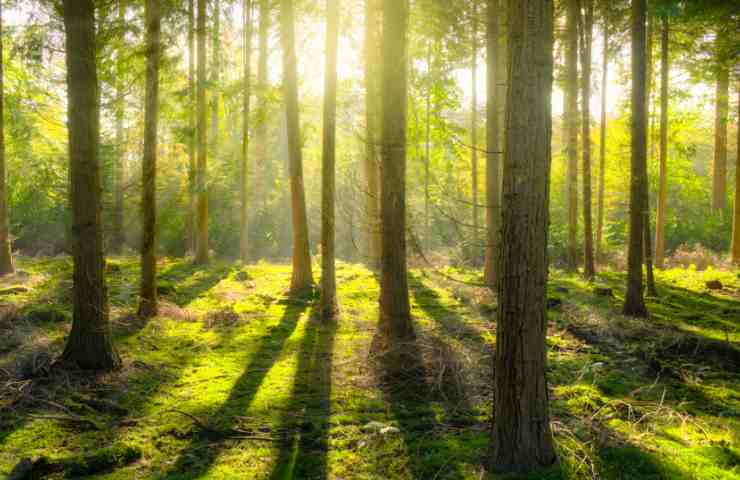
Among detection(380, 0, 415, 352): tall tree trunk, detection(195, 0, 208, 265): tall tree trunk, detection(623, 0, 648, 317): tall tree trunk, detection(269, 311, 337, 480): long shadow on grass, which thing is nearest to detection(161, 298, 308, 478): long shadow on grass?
detection(269, 311, 337, 480): long shadow on grass

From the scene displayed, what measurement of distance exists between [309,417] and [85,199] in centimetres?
404

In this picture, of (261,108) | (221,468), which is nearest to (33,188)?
(261,108)

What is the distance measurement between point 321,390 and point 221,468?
238 cm

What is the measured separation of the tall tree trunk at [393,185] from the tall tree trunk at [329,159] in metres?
3.07

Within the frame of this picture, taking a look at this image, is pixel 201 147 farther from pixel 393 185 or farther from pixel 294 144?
pixel 393 185

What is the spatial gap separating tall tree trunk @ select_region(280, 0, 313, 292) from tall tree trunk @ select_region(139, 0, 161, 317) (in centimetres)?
343

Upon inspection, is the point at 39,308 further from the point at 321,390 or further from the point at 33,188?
the point at 33,188

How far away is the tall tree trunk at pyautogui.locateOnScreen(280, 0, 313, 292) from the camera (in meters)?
12.7

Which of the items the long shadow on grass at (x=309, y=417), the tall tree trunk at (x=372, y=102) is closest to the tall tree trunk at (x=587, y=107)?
the tall tree trunk at (x=372, y=102)

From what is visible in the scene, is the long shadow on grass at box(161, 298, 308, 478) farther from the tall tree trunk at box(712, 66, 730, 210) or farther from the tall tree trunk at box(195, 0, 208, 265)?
the tall tree trunk at box(712, 66, 730, 210)

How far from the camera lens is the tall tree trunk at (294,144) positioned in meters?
12.7

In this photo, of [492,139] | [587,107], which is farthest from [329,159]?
[587,107]

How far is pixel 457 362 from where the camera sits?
7.22 m

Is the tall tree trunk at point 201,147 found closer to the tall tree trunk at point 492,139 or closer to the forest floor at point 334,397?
the forest floor at point 334,397
